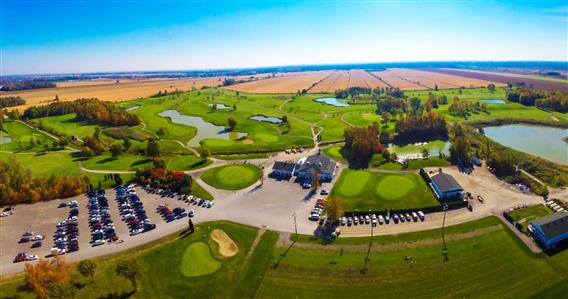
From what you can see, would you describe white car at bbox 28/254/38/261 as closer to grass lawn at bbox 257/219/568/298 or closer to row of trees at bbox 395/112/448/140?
grass lawn at bbox 257/219/568/298

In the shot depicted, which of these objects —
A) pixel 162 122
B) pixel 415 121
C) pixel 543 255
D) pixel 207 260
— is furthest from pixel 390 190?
pixel 162 122

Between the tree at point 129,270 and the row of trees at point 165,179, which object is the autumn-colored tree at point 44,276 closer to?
the tree at point 129,270

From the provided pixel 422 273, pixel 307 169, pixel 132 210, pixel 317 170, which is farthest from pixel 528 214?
pixel 132 210

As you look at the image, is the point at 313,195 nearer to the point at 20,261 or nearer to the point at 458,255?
the point at 458,255

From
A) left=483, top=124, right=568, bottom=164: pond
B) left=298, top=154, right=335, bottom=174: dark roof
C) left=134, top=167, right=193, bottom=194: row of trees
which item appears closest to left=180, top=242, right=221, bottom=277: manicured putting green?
left=134, top=167, right=193, bottom=194: row of trees

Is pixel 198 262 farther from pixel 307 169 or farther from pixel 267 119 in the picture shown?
pixel 267 119
